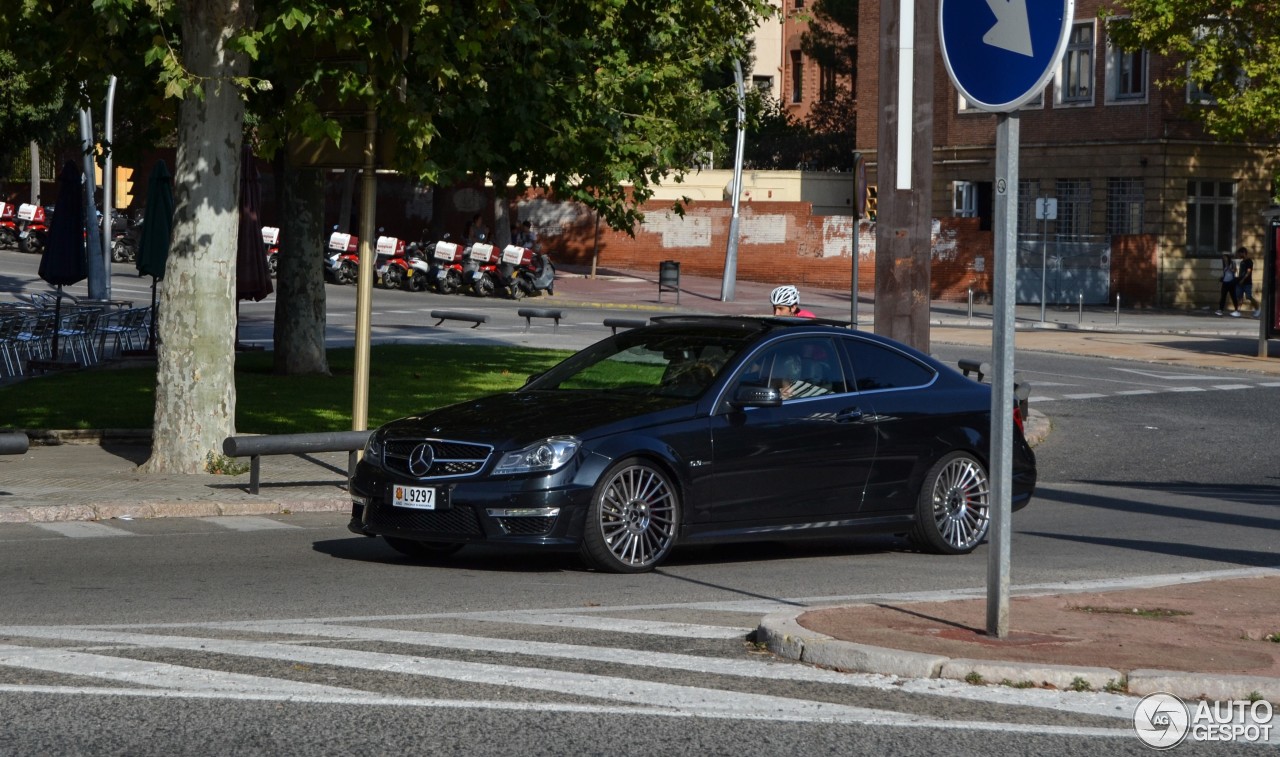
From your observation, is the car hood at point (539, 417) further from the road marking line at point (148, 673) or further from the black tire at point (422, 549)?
the road marking line at point (148, 673)

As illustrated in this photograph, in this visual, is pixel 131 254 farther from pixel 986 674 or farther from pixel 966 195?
pixel 986 674

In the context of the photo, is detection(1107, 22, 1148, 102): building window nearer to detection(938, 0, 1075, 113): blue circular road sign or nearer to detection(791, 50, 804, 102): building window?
detection(791, 50, 804, 102): building window

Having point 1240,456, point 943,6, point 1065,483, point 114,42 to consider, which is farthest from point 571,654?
point 1240,456

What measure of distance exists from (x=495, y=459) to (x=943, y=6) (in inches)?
148

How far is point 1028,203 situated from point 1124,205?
3.84m

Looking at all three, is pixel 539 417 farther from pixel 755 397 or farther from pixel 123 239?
pixel 123 239

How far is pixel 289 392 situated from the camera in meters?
20.9

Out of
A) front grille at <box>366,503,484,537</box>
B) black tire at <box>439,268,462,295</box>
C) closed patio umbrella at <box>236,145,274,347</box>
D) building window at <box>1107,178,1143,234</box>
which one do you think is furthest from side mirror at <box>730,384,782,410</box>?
building window at <box>1107,178,1143,234</box>

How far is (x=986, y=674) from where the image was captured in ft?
22.4

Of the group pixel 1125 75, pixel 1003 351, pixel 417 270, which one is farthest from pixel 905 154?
pixel 1125 75

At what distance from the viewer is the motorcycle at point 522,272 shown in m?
45.2

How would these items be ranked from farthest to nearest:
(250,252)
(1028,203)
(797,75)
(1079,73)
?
(797,75) < (1028,203) < (1079,73) < (250,252)

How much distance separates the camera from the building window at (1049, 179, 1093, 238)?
51.2 metres

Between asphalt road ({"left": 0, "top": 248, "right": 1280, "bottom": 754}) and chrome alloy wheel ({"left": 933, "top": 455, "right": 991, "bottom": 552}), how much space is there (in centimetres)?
22
